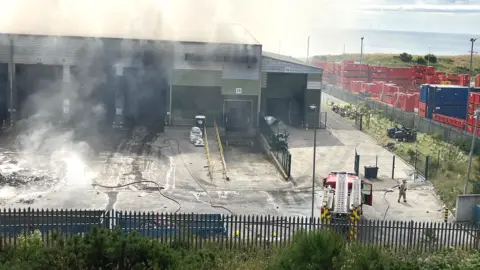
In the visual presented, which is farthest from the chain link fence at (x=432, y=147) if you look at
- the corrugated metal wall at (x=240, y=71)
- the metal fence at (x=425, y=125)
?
the corrugated metal wall at (x=240, y=71)

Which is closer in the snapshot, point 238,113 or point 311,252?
point 311,252

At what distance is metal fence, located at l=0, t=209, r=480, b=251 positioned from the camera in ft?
42.3

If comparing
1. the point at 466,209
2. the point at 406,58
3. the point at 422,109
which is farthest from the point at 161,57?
the point at 406,58

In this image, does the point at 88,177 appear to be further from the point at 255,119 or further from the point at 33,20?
the point at 33,20

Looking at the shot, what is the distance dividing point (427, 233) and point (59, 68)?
19926mm

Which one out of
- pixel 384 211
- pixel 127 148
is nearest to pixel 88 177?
pixel 127 148

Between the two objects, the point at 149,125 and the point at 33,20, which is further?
the point at 33,20

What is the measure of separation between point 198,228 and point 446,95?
22.2 m

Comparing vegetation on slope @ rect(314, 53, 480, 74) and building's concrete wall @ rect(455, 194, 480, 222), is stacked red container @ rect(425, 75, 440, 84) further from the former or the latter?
building's concrete wall @ rect(455, 194, 480, 222)

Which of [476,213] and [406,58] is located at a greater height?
[406,58]

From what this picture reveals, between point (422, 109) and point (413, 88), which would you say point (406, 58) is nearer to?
point (413, 88)

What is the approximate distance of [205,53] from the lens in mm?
29141

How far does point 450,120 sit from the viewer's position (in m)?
30.1

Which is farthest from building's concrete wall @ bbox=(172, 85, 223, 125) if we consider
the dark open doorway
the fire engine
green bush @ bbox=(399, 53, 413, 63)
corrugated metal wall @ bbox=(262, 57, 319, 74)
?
green bush @ bbox=(399, 53, 413, 63)
